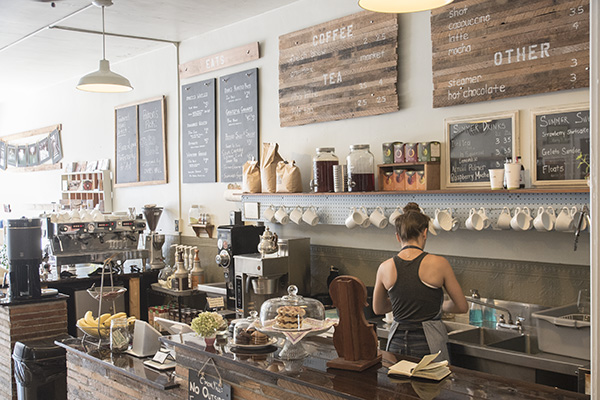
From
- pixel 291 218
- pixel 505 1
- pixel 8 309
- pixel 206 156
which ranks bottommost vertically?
pixel 8 309

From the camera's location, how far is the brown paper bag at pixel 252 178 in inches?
223

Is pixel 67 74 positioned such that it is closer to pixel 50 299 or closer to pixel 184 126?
pixel 184 126

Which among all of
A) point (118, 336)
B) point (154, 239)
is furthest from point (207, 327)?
point (154, 239)

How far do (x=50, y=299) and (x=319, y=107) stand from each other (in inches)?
109

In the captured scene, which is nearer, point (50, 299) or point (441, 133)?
point (441, 133)

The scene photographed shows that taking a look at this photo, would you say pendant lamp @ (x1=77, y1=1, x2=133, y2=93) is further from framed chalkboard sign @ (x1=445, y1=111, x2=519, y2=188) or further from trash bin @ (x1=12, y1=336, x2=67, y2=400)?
framed chalkboard sign @ (x1=445, y1=111, x2=519, y2=188)

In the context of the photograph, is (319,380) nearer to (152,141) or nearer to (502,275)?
(502,275)

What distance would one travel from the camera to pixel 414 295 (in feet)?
11.1

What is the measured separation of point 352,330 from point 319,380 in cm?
25

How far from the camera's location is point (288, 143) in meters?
5.77

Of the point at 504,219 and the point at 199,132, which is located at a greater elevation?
the point at 199,132

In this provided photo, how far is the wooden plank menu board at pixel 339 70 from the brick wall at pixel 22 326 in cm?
255

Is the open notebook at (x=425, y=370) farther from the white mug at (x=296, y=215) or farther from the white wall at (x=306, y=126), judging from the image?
the white mug at (x=296, y=215)

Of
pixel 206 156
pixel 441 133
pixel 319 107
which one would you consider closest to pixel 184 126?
pixel 206 156
